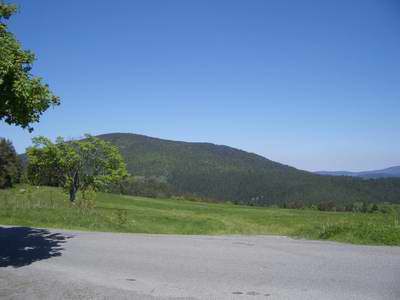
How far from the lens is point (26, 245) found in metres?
12.8

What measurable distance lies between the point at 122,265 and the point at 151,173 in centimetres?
17238

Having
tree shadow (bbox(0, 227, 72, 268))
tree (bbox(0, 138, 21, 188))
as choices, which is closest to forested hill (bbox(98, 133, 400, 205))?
tree (bbox(0, 138, 21, 188))

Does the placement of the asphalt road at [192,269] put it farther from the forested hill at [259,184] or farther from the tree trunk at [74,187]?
the forested hill at [259,184]

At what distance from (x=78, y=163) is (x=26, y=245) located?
79.7ft

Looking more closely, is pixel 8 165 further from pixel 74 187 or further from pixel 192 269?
pixel 192 269

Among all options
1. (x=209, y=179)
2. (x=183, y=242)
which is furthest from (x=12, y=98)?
(x=209, y=179)

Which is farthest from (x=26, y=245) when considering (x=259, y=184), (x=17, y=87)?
(x=259, y=184)

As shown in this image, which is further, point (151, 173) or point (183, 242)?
point (151, 173)

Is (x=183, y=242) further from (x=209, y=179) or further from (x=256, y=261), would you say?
(x=209, y=179)

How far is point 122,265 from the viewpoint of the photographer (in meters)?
10.2

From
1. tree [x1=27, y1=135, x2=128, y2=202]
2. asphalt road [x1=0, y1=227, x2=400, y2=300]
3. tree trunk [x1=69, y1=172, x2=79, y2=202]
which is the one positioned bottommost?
asphalt road [x1=0, y1=227, x2=400, y2=300]

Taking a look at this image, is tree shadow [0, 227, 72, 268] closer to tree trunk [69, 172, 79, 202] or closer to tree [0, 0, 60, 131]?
tree [0, 0, 60, 131]

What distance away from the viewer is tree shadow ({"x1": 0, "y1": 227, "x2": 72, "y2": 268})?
11008mm

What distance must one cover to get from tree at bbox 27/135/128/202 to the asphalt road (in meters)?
22.9
